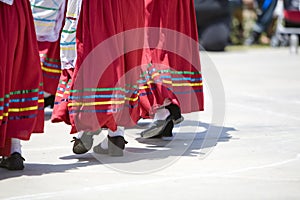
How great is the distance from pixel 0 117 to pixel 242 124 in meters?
2.78

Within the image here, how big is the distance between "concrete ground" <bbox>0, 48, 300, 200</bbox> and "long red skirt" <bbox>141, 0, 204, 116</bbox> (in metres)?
0.37

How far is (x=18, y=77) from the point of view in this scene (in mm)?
4746

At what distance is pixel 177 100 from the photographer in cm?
580

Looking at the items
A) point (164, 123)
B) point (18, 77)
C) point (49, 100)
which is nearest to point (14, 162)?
point (18, 77)

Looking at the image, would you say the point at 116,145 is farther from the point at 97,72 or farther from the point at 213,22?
the point at 213,22

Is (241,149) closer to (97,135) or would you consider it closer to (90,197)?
(97,135)

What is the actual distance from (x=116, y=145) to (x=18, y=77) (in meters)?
0.90

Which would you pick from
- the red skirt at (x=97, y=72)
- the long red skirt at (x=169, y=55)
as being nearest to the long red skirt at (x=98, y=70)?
the red skirt at (x=97, y=72)

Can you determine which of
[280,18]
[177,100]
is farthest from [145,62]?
[280,18]

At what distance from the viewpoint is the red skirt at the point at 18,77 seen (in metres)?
4.61

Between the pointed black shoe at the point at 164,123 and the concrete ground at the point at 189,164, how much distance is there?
0.06 meters

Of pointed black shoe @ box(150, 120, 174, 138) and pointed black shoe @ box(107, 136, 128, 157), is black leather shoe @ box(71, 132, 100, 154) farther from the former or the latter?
pointed black shoe @ box(150, 120, 174, 138)

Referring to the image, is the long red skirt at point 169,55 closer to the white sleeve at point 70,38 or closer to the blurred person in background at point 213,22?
the white sleeve at point 70,38

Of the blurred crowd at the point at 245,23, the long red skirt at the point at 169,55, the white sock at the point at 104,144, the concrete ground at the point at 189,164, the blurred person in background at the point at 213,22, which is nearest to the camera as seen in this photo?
the concrete ground at the point at 189,164
